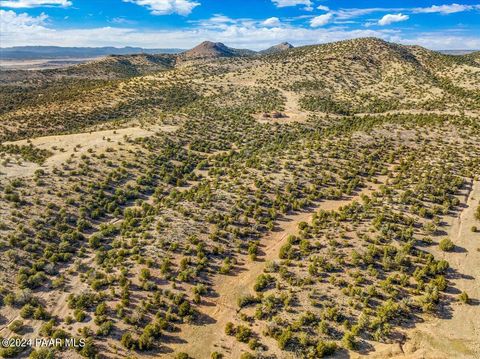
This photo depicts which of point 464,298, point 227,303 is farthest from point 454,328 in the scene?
point 227,303

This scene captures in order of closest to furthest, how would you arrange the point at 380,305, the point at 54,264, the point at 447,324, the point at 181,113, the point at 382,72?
the point at 447,324 < the point at 380,305 < the point at 54,264 < the point at 181,113 < the point at 382,72

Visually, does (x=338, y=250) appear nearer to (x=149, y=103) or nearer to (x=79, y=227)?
(x=79, y=227)

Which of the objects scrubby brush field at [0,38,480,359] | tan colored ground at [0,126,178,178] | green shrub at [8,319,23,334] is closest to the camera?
scrubby brush field at [0,38,480,359]

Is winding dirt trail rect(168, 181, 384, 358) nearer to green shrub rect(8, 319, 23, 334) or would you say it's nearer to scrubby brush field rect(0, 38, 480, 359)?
scrubby brush field rect(0, 38, 480, 359)

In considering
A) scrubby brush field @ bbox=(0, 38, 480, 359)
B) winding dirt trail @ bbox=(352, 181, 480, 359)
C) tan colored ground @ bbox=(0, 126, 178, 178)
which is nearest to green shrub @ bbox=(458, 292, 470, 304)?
scrubby brush field @ bbox=(0, 38, 480, 359)

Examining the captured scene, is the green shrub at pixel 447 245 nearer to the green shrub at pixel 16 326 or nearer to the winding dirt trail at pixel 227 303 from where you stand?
the winding dirt trail at pixel 227 303

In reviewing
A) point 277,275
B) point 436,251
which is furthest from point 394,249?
point 277,275

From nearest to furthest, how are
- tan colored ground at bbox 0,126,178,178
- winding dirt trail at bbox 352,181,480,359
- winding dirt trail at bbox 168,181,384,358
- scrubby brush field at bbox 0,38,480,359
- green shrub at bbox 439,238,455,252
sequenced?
winding dirt trail at bbox 352,181,480,359, winding dirt trail at bbox 168,181,384,358, scrubby brush field at bbox 0,38,480,359, green shrub at bbox 439,238,455,252, tan colored ground at bbox 0,126,178,178

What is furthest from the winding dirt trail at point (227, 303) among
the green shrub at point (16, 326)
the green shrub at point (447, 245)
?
the green shrub at point (447, 245)

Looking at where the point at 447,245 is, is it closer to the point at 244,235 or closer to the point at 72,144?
the point at 244,235
